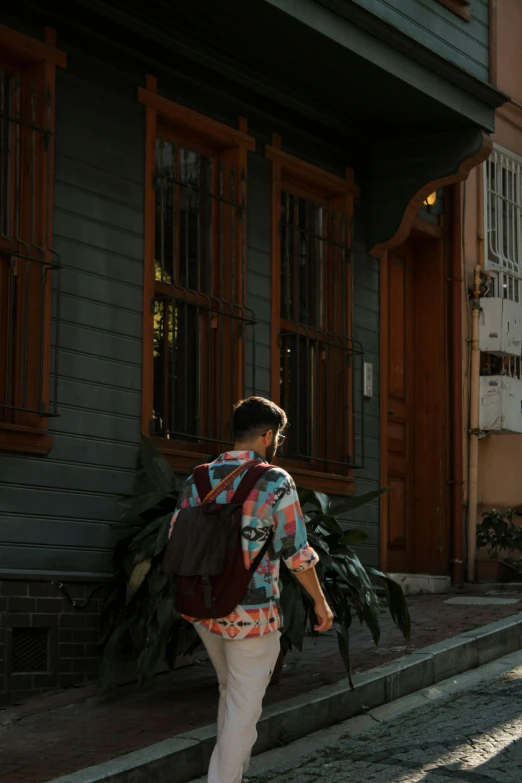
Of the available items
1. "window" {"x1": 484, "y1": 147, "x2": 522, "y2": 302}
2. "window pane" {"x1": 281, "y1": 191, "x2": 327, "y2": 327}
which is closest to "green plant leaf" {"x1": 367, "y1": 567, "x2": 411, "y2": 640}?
"window pane" {"x1": 281, "y1": 191, "x2": 327, "y2": 327}

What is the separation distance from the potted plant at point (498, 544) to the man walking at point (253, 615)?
283 inches

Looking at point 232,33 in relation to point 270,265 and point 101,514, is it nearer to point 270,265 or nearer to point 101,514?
point 270,265

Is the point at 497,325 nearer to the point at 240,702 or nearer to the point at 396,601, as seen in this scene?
the point at 396,601

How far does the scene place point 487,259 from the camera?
13.0m

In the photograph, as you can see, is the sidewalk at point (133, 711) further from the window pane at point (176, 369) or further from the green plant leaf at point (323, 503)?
the window pane at point (176, 369)

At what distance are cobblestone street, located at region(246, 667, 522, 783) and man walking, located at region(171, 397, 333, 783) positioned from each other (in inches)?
39.1

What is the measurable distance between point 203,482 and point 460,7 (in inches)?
246

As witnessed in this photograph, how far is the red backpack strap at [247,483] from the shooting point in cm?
521

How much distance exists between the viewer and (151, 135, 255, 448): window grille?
888 cm

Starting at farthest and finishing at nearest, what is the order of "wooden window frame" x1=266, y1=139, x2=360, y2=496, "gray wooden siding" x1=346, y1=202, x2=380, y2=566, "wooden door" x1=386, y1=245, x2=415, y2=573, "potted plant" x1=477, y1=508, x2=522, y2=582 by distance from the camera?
"potted plant" x1=477, y1=508, x2=522, y2=582, "wooden door" x1=386, y1=245, x2=415, y2=573, "gray wooden siding" x1=346, y1=202, x2=380, y2=566, "wooden window frame" x1=266, y1=139, x2=360, y2=496

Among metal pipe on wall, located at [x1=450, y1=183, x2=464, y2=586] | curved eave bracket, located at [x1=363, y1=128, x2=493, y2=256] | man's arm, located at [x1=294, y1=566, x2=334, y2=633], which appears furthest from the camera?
metal pipe on wall, located at [x1=450, y1=183, x2=464, y2=586]

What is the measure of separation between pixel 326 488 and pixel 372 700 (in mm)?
2891

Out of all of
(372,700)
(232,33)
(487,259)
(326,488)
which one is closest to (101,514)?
(372,700)

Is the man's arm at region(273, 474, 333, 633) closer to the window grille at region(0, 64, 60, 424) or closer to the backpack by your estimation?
the backpack
